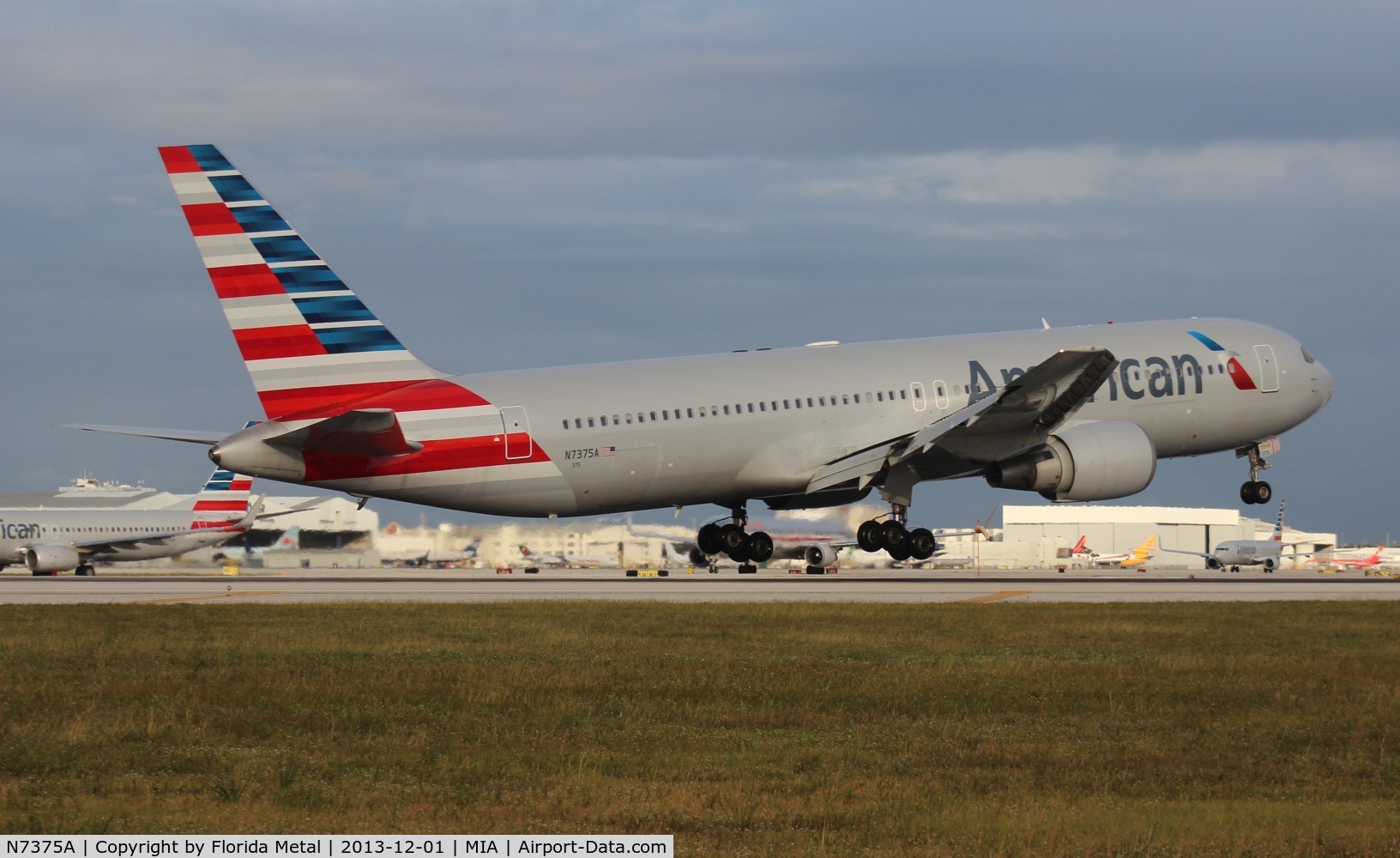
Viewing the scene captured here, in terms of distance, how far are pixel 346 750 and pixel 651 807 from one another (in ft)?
13.7

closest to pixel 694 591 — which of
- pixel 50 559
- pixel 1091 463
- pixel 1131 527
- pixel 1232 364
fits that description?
pixel 1091 463

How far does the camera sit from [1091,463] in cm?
4234

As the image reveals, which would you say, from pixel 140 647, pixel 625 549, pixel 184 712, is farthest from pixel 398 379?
pixel 625 549

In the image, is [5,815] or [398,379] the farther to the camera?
[398,379]

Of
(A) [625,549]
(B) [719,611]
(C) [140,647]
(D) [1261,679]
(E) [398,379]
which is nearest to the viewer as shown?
(D) [1261,679]

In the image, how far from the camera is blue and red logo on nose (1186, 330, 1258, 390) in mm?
46188

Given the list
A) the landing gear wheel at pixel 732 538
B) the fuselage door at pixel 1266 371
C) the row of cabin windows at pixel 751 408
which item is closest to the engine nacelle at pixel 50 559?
the landing gear wheel at pixel 732 538

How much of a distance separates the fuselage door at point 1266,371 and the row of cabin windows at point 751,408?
31.4 ft

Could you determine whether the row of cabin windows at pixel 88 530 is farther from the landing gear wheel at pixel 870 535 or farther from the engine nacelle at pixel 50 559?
the landing gear wheel at pixel 870 535

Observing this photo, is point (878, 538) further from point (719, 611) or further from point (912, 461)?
point (719, 611)

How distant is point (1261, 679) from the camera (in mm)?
21844

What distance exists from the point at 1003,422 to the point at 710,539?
979 cm

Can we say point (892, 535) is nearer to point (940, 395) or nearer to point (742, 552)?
point (940, 395)
